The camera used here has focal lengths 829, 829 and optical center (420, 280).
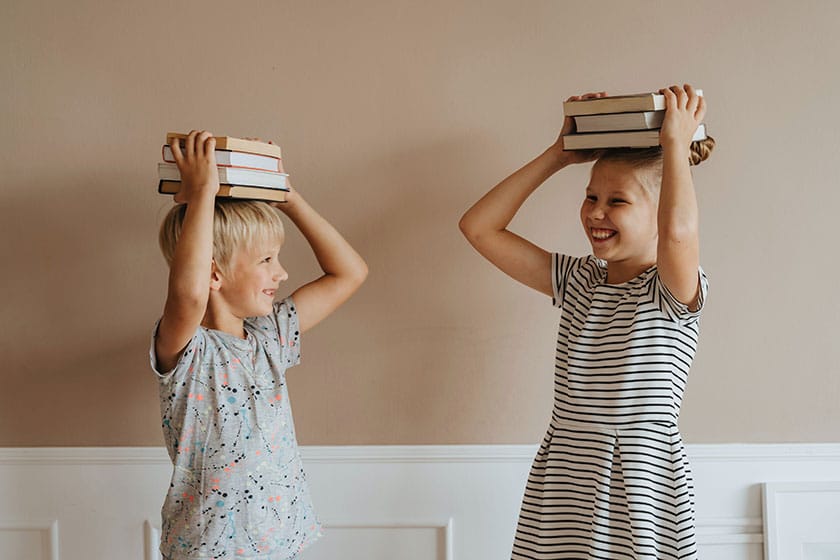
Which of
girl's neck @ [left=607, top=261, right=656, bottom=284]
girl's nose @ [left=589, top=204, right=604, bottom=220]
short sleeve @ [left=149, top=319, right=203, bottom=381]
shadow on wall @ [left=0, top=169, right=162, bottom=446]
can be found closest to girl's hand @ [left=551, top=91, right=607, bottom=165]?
girl's nose @ [left=589, top=204, right=604, bottom=220]

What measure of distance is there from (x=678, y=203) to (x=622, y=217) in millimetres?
150

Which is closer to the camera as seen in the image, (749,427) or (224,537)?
(224,537)

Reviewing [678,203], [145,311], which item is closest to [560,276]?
[678,203]

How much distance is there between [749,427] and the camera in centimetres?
203

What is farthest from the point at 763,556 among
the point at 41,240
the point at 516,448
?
the point at 41,240

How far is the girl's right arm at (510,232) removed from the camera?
71.1 inches

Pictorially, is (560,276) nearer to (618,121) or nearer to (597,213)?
(597,213)

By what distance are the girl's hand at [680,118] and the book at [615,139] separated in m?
0.03

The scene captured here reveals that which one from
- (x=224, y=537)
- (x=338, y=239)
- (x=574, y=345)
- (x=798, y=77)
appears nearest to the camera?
(x=224, y=537)

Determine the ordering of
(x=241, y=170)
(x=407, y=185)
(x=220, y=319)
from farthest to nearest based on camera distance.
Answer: (x=407, y=185) < (x=220, y=319) < (x=241, y=170)

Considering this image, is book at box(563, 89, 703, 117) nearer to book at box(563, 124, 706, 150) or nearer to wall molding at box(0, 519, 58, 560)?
book at box(563, 124, 706, 150)

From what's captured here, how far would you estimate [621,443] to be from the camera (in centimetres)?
162

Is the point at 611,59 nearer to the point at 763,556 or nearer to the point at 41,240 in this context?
the point at 763,556

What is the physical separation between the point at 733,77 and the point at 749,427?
0.85 m
